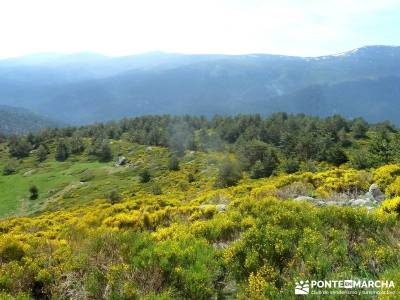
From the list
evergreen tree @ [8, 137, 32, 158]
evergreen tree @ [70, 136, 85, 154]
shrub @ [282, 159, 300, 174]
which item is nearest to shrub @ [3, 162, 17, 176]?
evergreen tree @ [8, 137, 32, 158]

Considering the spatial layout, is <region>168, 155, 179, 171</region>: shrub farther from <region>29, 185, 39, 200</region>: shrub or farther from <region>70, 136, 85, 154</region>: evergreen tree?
<region>70, 136, 85, 154</region>: evergreen tree

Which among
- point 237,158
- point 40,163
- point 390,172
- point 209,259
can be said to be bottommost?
point 40,163

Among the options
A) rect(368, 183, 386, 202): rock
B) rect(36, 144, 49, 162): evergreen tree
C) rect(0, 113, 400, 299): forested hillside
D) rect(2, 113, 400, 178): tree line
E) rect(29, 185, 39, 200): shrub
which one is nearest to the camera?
rect(0, 113, 400, 299): forested hillside

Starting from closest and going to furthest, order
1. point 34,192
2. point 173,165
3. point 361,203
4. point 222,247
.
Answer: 1. point 222,247
2. point 361,203
3. point 34,192
4. point 173,165

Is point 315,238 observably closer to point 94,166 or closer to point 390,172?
point 390,172

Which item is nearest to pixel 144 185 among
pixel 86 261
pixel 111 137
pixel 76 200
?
pixel 76 200

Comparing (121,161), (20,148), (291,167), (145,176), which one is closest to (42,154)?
(20,148)

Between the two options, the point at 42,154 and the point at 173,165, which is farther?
the point at 42,154

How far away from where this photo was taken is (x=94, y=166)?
455 feet

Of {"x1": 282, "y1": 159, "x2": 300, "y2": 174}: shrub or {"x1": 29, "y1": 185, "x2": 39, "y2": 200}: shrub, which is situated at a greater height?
{"x1": 282, "y1": 159, "x2": 300, "y2": 174}: shrub

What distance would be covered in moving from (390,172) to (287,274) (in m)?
17.6

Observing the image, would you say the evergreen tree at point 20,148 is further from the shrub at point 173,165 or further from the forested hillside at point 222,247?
the forested hillside at point 222,247

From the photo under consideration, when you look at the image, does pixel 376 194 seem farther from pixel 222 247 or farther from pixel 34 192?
pixel 34 192

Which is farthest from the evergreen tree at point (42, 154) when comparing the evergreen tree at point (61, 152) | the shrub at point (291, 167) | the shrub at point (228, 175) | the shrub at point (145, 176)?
the shrub at point (291, 167)
